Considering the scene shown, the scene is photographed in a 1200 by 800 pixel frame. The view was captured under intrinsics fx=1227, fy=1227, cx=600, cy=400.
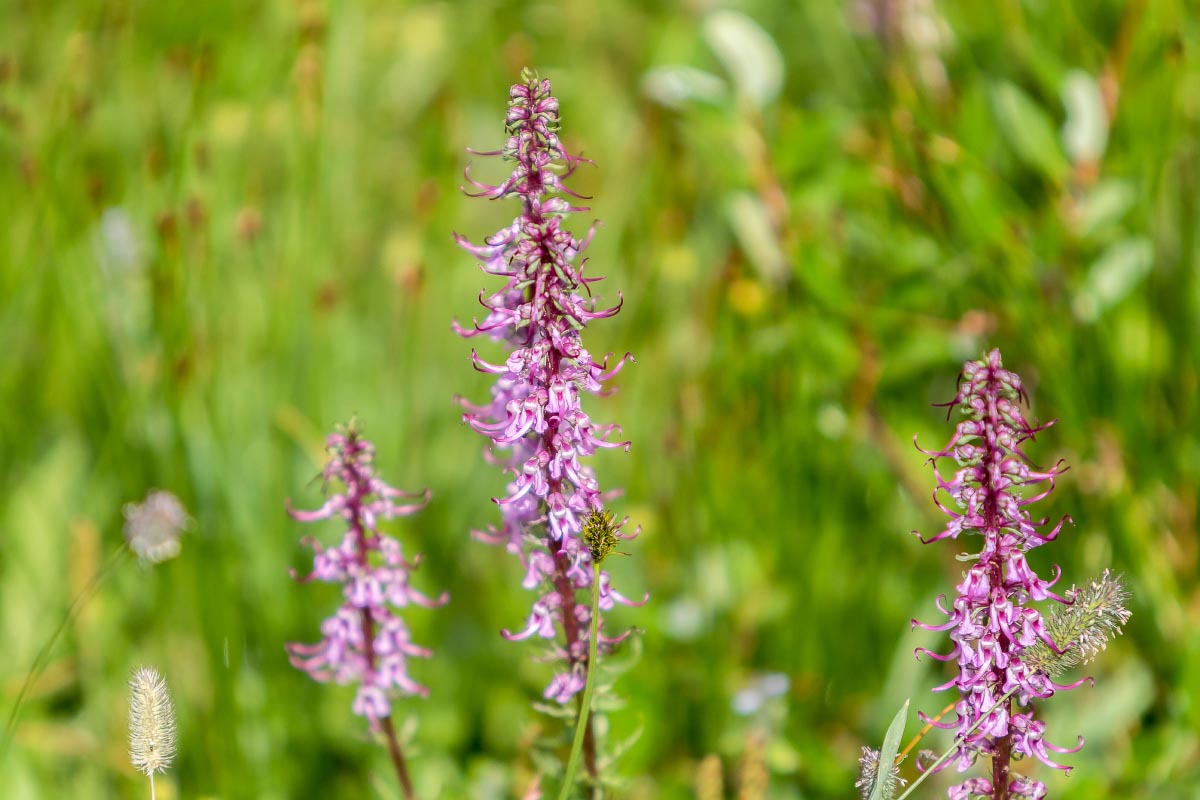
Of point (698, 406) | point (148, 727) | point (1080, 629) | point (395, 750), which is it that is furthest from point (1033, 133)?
point (148, 727)

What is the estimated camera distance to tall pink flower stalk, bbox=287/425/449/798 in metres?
1.78

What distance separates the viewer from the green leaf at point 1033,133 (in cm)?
312

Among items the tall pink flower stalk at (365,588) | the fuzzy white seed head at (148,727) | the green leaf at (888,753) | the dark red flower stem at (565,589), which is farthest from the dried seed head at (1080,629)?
the fuzzy white seed head at (148,727)

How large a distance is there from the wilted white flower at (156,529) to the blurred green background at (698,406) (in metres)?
0.38

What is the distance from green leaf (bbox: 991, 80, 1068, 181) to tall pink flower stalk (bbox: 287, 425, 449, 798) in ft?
6.70

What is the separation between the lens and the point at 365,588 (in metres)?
1.82

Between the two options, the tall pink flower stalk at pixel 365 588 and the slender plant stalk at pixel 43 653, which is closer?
the tall pink flower stalk at pixel 365 588

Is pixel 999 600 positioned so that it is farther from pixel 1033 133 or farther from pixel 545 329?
pixel 1033 133

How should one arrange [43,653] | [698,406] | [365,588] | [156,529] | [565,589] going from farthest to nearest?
[698,406] < [156,529] < [43,653] < [365,588] < [565,589]

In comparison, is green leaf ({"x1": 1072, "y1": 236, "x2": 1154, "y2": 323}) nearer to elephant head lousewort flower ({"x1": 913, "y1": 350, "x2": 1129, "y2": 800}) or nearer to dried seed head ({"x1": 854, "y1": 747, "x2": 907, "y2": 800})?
elephant head lousewort flower ({"x1": 913, "y1": 350, "x2": 1129, "y2": 800})

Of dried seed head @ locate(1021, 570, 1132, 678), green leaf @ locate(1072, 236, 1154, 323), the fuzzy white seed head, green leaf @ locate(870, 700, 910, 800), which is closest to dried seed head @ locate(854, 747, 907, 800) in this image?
green leaf @ locate(870, 700, 910, 800)

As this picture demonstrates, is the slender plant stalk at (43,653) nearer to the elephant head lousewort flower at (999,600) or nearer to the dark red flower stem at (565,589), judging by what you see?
the dark red flower stem at (565,589)

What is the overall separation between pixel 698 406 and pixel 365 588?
160 cm

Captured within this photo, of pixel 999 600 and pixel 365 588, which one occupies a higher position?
pixel 365 588
